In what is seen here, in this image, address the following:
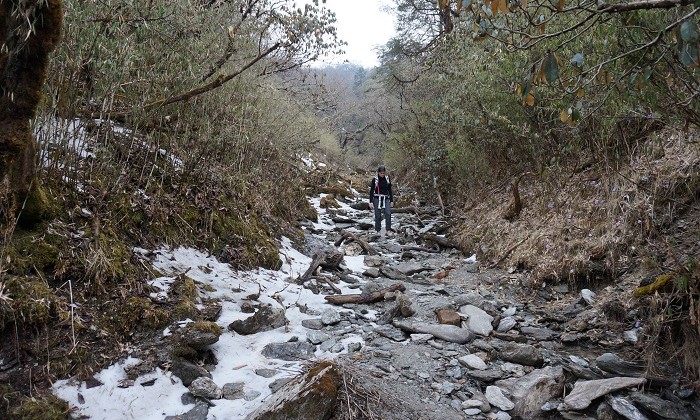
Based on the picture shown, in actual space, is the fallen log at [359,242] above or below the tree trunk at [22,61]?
below

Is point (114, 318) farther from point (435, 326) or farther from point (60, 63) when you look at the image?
point (435, 326)

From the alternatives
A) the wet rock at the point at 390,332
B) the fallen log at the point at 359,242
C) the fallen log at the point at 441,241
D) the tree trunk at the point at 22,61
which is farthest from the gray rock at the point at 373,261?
the tree trunk at the point at 22,61

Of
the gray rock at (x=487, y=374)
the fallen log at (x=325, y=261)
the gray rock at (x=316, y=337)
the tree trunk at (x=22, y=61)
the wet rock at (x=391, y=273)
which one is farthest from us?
the wet rock at (x=391, y=273)

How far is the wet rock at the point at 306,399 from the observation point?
2543 mm

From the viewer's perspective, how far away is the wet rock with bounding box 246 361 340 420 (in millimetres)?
2543

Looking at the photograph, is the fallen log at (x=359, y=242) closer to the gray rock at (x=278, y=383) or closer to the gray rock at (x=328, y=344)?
the gray rock at (x=328, y=344)

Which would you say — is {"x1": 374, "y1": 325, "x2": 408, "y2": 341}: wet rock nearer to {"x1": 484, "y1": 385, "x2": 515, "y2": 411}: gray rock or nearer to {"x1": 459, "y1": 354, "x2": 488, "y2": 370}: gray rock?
{"x1": 459, "y1": 354, "x2": 488, "y2": 370}: gray rock

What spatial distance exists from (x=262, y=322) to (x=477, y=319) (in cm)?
239

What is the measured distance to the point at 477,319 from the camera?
180 inches

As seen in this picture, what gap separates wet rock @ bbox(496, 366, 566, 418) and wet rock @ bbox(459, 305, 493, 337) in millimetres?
1031

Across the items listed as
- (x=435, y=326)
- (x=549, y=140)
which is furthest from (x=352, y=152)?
(x=435, y=326)

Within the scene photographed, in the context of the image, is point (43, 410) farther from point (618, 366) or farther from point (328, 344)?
point (618, 366)

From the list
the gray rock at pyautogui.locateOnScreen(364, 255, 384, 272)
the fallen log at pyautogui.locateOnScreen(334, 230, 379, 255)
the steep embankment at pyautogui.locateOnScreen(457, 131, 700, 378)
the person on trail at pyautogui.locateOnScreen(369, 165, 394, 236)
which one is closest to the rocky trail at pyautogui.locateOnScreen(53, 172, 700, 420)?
the steep embankment at pyautogui.locateOnScreen(457, 131, 700, 378)

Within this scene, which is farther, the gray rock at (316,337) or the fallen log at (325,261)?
the fallen log at (325,261)
